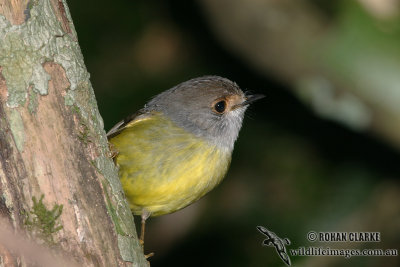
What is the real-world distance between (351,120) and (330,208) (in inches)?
A: 49.3

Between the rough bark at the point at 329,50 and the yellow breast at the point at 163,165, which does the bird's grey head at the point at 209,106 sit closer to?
the yellow breast at the point at 163,165

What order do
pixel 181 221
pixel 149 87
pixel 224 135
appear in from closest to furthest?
1. pixel 224 135
2. pixel 149 87
3. pixel 181 221

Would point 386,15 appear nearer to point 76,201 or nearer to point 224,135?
point 224,135

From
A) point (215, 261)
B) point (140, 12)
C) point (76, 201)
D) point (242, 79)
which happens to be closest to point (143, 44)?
point (140, 12)

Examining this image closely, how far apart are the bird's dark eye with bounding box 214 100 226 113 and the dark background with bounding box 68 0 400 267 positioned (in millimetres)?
820

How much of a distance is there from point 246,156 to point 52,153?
3.99m

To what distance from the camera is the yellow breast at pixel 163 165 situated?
476cm

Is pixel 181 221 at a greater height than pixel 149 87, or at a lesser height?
lesser

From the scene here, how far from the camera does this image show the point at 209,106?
18.0 ft

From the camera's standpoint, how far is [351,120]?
5.53m

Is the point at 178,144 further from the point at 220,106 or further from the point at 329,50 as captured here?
the point at 329,50

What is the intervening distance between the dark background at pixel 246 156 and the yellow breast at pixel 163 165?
54.4 inches

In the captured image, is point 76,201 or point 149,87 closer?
point 76,201

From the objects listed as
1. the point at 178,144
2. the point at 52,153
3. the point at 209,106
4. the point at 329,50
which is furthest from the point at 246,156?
the point at 52,153
